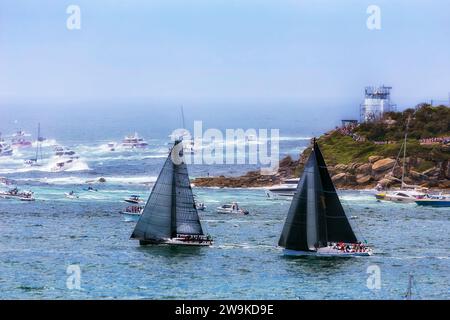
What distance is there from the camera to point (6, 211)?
76938mm

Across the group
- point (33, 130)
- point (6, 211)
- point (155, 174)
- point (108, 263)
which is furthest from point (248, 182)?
point (33, 130)

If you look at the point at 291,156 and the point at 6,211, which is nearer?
the point at 6,211

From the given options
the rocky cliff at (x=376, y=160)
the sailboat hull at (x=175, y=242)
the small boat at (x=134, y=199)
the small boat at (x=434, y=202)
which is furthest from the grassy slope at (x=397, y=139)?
the sailboat hull at (x=175, y=242)

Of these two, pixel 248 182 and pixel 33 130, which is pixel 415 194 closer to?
pixel 248 182

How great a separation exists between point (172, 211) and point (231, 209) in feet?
60.3

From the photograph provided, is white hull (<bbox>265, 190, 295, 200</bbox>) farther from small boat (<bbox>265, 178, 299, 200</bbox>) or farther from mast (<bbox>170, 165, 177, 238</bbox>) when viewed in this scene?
mast (<bbox>170, 165, 177, 238</bbox>)

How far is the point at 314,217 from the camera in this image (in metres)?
53.8

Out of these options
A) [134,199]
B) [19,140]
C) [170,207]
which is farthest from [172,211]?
[19,140]

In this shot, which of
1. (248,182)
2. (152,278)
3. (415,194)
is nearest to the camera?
(152,278)

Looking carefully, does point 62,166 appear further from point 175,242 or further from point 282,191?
point 175,242

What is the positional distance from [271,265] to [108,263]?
21.6ft

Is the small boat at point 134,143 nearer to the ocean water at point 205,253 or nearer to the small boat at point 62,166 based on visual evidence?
the small boat at point 62,166

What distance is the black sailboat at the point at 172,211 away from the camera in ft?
185
